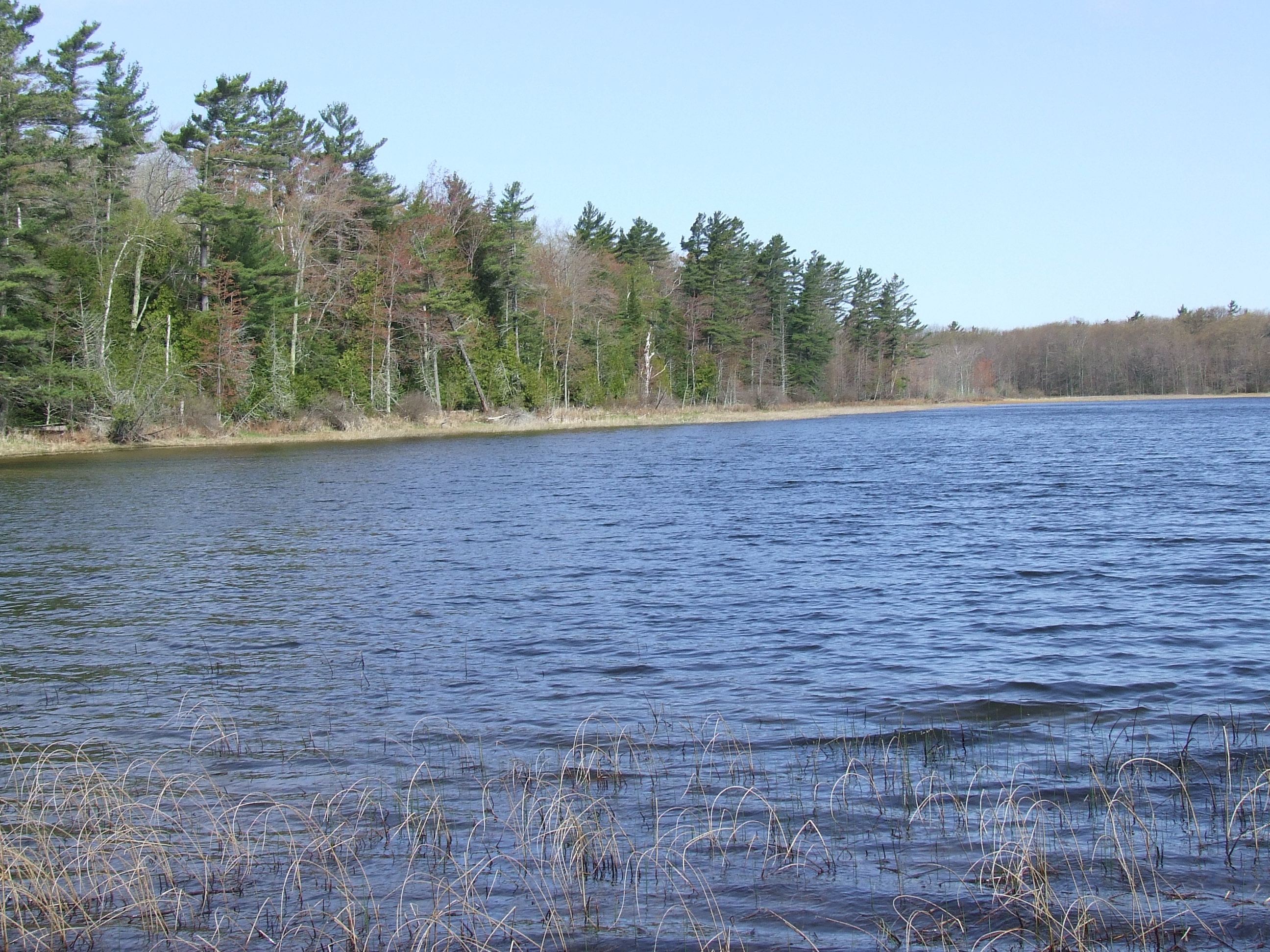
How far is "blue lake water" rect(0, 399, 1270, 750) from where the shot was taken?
39.6 feet

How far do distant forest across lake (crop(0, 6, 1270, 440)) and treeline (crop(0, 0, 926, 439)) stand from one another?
164 mm

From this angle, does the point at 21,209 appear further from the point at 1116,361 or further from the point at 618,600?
the point at 1116,361

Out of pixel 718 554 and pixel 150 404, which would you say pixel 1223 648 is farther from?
pixel 150 404

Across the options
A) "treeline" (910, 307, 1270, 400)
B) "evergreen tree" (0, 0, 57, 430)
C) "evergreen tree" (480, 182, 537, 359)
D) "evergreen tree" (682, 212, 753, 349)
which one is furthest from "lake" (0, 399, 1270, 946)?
"treeline" (910, 307, 1270, 400)

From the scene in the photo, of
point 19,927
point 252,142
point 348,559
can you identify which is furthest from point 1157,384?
point 19,927

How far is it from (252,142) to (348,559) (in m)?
49.3

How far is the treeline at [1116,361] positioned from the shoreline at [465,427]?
123 ft

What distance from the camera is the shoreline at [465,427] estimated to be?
53.3 meters

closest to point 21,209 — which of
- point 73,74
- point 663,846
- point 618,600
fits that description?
point 73,74

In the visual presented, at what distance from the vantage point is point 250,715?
456 inches

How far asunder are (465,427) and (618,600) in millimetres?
61018

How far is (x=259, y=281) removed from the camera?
6250cm

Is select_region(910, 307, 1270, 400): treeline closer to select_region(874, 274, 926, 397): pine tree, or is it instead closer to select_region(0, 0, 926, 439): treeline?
select_region(874, 274, 926, 397): pine tree

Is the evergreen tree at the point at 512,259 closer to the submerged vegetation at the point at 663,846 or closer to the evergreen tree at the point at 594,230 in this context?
the evergreen tree at the point at 594,230
